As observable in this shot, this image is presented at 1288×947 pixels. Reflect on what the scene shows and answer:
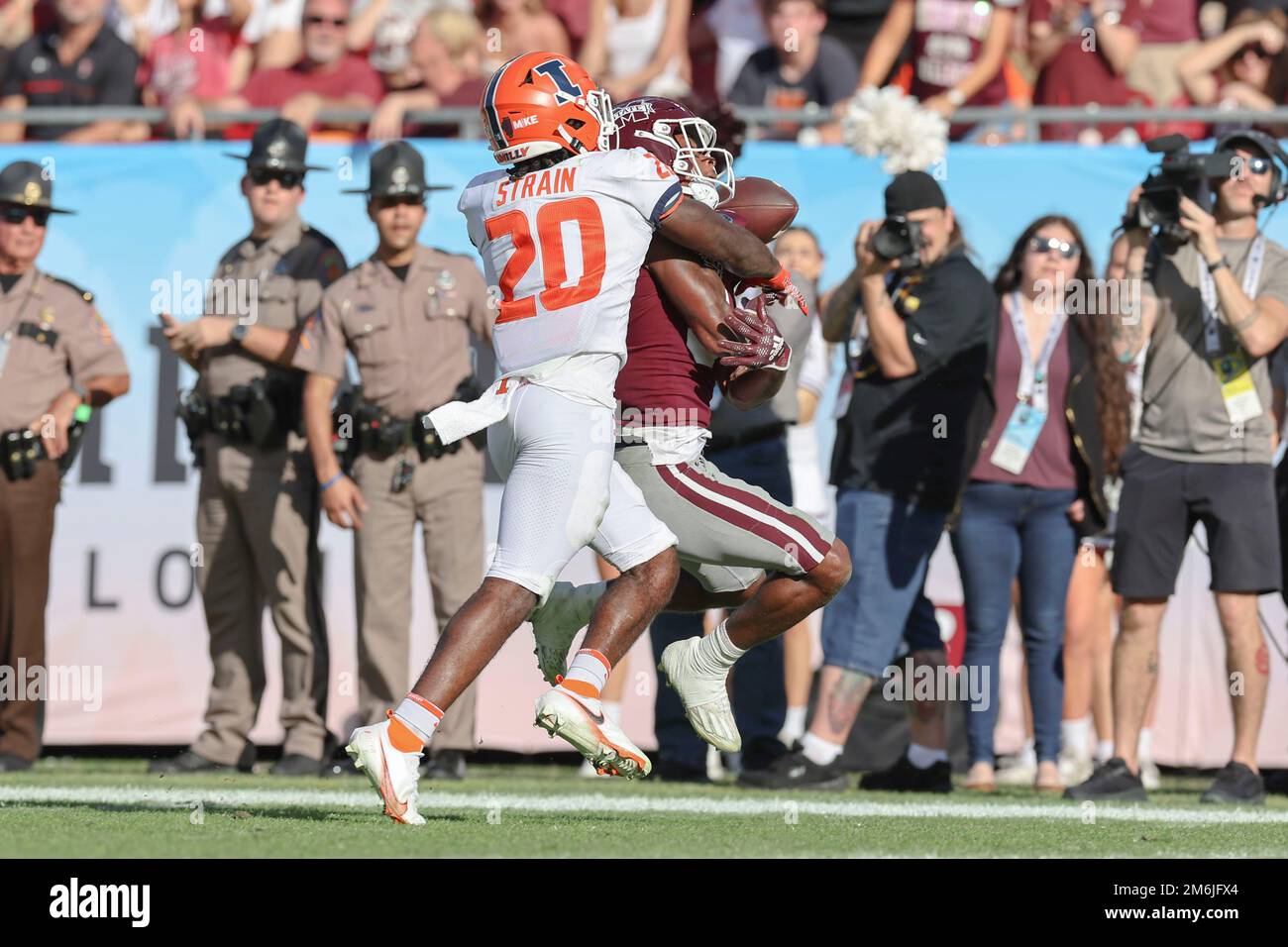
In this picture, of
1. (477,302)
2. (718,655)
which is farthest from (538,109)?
(477,302)

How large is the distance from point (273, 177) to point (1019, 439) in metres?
3.46

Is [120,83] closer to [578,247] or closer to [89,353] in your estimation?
[89,353]

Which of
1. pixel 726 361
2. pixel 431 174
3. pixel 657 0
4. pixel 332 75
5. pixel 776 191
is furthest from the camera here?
pixel 657 0

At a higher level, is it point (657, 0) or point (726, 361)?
point (657, 0)

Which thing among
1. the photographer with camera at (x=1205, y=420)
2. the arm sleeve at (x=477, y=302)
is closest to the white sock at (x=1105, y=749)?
the photographer with camera at (x=1205, y=420)

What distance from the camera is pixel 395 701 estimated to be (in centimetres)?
814

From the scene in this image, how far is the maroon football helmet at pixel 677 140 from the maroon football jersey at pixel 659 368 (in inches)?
12.0

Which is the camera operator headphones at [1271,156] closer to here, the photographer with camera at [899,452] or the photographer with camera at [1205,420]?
the photographer with camera at [1205,420]

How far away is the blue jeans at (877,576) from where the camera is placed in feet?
25.2

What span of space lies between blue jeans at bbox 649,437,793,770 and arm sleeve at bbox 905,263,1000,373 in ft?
2.32

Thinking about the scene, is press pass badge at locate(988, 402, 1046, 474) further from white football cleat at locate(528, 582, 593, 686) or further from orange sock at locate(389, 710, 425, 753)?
orange sock at locate(389, 710, 425, 753)
